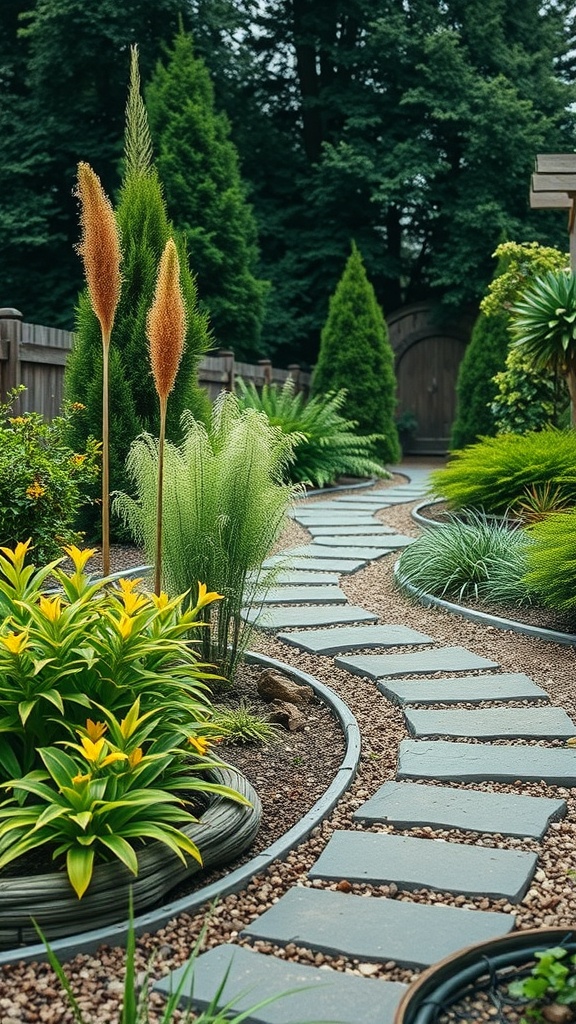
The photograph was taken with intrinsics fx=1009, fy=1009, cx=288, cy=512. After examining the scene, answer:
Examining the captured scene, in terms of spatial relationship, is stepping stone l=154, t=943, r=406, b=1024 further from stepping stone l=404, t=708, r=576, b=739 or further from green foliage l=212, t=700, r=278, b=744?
stepping stone l=404, t=708, r=576, b=739

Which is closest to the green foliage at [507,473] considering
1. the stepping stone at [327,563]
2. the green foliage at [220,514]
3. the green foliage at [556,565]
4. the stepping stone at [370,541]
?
the stepping stone at [370,541]

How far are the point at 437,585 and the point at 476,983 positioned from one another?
166 inches

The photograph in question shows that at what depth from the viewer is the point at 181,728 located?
9.20 ft

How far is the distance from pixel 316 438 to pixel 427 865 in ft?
29.7

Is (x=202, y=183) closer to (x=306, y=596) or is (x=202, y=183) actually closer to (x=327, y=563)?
(x=327, y=563)

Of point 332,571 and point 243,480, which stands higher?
point 243,480

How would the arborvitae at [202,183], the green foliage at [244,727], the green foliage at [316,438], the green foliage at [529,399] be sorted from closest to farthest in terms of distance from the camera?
the green foliage at [244,727], the green foliage at [529,399], the green foliage at [316,438], the arborvitae at [202,183]

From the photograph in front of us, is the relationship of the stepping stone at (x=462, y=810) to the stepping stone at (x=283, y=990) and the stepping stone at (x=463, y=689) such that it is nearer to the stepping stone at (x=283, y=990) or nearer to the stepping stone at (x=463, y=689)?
the stepping stone at (x=283, y=990)

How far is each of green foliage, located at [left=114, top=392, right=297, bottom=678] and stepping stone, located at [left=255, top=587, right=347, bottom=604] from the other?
5.82 ft

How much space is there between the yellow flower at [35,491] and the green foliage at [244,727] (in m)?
1.88

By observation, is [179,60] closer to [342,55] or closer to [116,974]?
[342,55]

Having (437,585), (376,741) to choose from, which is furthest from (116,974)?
(437,585)

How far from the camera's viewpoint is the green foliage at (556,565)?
509cm

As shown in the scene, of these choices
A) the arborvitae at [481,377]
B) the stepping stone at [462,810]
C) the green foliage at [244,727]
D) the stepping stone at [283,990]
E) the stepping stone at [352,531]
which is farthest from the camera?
the arborvitae at [481,377]
